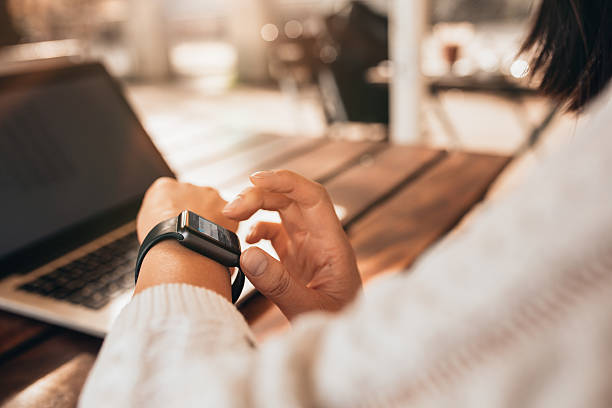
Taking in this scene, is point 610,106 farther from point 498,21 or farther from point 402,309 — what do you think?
point 498,21

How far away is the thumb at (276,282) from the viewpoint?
483 mm

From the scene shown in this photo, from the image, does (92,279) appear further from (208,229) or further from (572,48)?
(572,48)

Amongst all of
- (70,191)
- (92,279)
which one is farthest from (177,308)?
(70,191)

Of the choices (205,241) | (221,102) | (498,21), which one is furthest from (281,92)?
(205,241)

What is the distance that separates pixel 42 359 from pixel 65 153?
1.30ft

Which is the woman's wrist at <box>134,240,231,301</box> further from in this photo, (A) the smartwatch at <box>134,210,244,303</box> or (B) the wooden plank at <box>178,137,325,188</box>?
(B) the wooden plank at <box>178,137,325,188</box>

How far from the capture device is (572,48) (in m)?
0.62

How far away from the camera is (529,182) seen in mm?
201

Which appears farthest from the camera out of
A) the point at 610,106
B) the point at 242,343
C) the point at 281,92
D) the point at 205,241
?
the point at 281,92

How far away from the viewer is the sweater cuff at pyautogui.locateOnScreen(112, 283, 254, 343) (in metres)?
0.34

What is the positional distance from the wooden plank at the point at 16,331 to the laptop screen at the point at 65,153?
117 mm

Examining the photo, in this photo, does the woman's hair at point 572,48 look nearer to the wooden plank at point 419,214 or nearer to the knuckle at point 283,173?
the wooden plank at point 419,214

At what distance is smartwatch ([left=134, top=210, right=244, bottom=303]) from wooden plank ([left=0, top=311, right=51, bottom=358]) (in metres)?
0.20

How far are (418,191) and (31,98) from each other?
2.31ft
